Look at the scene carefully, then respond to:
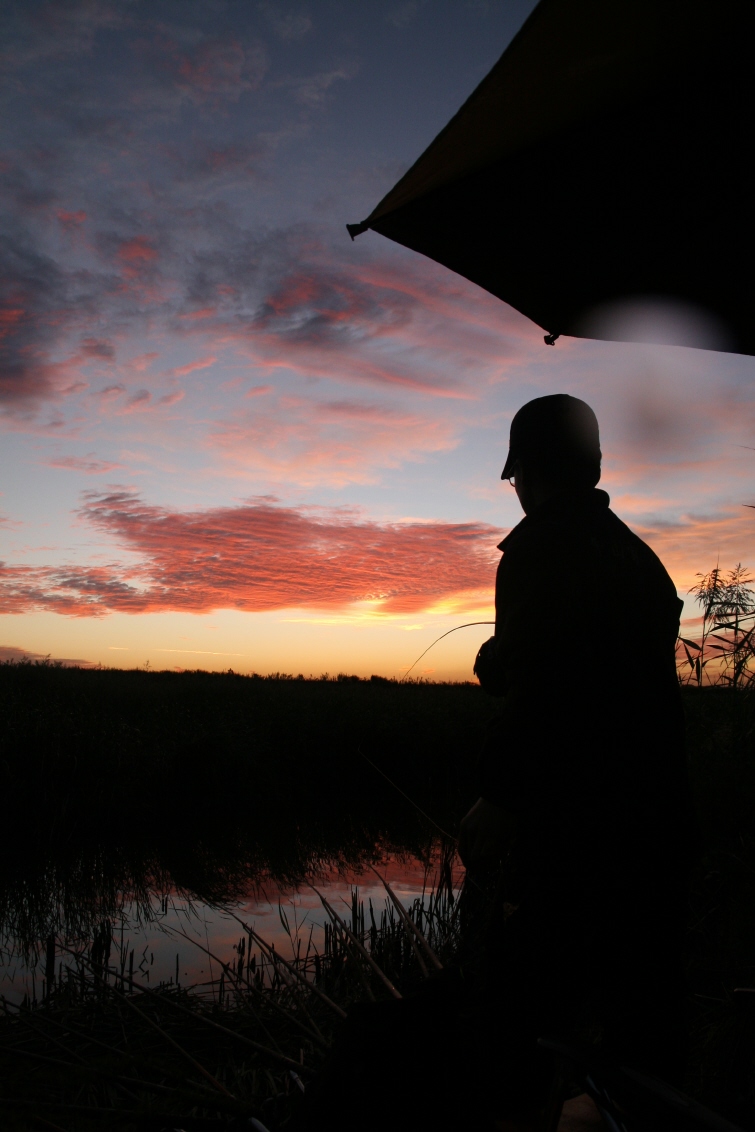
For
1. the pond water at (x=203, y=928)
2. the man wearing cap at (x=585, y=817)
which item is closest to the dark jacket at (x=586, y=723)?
the man wearing cap at (x=585, y=817)

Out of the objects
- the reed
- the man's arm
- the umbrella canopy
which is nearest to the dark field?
the man's arm

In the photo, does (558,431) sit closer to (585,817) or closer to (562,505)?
(562,505)

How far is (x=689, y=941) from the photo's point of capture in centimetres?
387

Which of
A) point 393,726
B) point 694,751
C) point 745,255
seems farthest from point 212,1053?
point 393,726

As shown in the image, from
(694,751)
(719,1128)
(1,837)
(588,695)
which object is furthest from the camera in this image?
(1,837)

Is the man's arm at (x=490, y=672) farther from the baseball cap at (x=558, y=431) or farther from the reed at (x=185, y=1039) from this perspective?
the reed at (x=185, y=1039)

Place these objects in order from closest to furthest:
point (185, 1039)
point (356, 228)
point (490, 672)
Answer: point (356, 228), point (490, 672), point (185, 1039)

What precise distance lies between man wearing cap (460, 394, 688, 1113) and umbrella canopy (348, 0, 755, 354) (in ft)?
2.79

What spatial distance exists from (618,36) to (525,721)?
1.44 meters

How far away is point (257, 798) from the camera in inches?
420

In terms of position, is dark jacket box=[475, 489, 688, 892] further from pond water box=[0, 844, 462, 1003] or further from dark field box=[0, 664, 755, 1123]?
pond water box=[0, 844, 462, 1003]

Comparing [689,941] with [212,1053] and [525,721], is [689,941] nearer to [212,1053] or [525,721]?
[212,1053]

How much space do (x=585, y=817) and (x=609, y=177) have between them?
1496 millimetres

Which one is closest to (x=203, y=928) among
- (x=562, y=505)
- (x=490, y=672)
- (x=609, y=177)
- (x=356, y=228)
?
(x=490, y=672)
